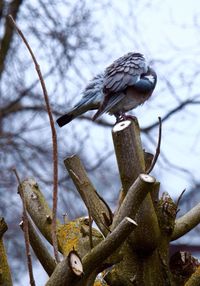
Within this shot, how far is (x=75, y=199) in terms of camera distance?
5.43m

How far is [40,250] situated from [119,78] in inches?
50.5

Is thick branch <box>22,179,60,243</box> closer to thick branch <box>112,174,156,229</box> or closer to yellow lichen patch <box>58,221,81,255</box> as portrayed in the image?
yellow lichen patch <box>58,221,81,255</box>

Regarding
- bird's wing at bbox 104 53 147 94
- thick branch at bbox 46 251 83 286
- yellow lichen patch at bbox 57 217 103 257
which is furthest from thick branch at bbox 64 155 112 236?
bird's wing at bbox 104 53 147 94

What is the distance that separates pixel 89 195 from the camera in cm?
167

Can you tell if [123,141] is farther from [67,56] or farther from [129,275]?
[67,56]

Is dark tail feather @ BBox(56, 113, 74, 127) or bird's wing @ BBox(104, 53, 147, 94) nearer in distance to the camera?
dark tail feather @ BBox(56, 113, 74, 127)

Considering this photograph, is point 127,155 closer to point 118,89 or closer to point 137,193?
point 137,193

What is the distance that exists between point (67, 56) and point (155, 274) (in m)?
4.23

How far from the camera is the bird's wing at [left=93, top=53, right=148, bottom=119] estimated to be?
2.55m

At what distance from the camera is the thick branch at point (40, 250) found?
1.36 m

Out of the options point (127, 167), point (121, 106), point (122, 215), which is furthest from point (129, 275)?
point (121, 106)

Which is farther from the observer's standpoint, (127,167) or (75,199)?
(75,199)

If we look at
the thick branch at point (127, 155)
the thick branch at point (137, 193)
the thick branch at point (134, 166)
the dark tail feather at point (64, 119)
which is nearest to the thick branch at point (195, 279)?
the thick branch at point (134, 166)

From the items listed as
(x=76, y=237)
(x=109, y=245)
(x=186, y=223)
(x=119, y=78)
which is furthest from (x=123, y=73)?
(x=109, y=245)
